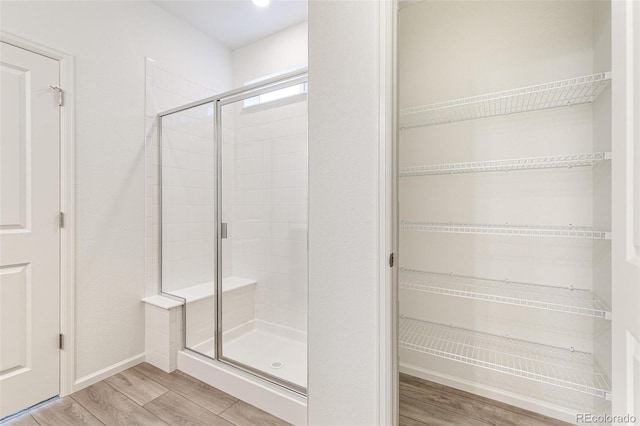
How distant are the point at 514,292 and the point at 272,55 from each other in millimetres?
2621

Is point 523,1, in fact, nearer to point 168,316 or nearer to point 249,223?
point 249,223

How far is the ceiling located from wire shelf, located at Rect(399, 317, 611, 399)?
248 centimetres

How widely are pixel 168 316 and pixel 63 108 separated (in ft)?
4.70

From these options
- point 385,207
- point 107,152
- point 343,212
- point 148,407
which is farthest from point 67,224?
point 385,207

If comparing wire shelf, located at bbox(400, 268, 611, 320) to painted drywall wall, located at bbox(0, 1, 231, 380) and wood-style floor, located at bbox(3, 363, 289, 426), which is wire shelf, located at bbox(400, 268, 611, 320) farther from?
painted drywall wall, located at bbox(0, 1, 231, 380)

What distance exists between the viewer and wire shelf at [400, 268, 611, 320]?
52.2 inches

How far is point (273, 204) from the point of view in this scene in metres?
2.46

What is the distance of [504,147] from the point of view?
1.70 m
